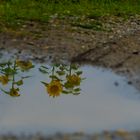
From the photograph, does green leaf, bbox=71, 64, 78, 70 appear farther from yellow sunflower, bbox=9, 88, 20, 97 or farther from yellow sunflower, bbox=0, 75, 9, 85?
yellow sunflower, bbox=9, 88, 20, 97

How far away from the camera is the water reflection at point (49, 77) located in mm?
7777

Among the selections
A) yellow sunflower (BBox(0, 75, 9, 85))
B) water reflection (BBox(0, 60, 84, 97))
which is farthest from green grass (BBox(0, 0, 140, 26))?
yellow sunflower (BBox(0, 75, 9, 85))

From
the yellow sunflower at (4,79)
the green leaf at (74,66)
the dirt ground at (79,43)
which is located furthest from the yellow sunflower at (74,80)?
the yellow sunflower at (4,79)

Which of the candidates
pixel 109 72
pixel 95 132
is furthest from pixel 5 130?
pixel 109 72

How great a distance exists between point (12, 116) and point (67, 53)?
10.2 ft

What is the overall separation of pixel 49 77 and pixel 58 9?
4.86 metres

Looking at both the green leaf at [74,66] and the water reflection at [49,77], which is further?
the green leaf at [74,66]

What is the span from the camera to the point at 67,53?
977 cm

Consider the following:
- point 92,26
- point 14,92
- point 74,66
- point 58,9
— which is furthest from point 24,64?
point 58,9

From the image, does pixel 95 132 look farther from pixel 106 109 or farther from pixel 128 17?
pixel 128 17

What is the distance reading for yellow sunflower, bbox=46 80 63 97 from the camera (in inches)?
300

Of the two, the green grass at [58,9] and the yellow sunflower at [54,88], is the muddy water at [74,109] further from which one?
the green grass at [58,9]

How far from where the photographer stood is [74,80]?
8375 millimetres

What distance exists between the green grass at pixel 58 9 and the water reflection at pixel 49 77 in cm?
244
